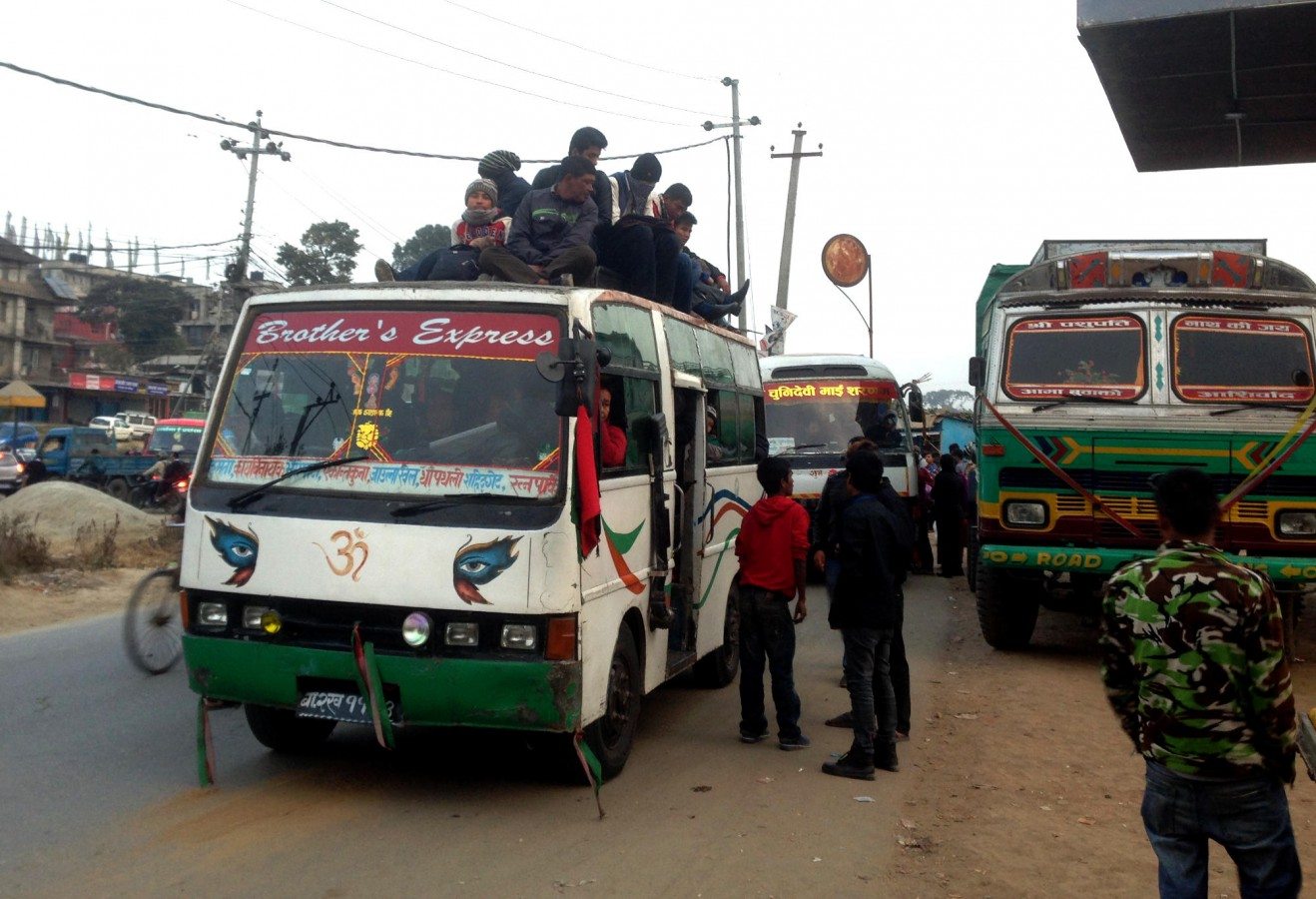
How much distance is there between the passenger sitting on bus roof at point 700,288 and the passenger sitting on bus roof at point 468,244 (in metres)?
1.39

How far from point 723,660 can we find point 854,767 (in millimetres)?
2619

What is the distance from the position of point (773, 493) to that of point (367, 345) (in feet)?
8.49

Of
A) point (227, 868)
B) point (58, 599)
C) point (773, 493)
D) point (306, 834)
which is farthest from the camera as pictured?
point (58, 599)

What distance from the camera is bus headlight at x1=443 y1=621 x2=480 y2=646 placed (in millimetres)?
5711

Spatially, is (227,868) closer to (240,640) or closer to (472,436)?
(240,640)

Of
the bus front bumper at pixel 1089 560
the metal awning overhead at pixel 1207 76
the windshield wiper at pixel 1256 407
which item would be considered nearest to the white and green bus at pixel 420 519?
the bus front bumper at pixel 1089 560

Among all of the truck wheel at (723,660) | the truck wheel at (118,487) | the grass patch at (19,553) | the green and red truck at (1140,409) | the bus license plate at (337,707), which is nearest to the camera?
the bus license plate at (337,707)

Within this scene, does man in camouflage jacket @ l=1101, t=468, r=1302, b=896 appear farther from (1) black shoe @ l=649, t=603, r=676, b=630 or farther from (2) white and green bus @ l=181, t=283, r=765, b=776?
(1) black shoe @ l=649, t=603, r=676, b=630

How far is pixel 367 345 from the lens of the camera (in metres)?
6.29

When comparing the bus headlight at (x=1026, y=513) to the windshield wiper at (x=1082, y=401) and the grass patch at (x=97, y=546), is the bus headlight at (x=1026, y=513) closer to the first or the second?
the windshield wiper at (x=1082, y=401)

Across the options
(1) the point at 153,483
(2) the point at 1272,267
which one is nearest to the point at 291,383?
(2) the point at 1272,267

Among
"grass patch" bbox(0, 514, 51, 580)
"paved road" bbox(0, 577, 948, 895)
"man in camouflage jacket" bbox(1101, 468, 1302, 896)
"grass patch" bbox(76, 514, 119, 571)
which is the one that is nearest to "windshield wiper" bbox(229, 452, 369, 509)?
"paved road" bbox(0, 577, 948, 895)

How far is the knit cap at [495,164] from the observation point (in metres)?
9.12

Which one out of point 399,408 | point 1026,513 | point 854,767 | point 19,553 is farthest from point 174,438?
point 854,767
